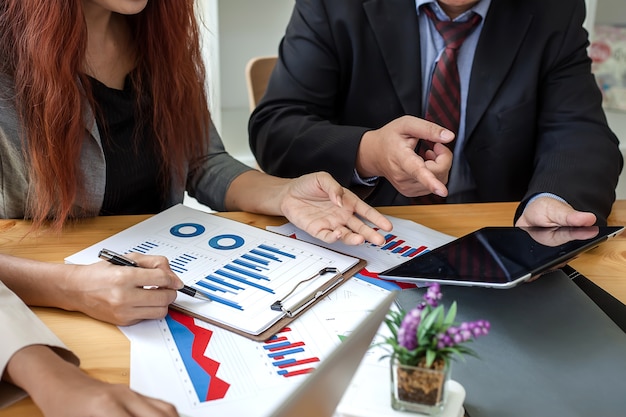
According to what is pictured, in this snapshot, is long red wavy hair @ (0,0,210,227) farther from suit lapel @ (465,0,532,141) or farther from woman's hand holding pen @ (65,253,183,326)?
suit lapel @ (465,0,532,141)

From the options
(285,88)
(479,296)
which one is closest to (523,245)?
(479,296)

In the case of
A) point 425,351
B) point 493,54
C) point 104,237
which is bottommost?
point 104,237

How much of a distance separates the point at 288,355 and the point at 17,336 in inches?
11.0

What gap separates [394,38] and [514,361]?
0.85 meters

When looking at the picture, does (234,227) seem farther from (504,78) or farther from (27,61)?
(504,78)

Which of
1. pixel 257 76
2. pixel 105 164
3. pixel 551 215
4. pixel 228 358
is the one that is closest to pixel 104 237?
pixel 105 164

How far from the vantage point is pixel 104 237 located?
106cm

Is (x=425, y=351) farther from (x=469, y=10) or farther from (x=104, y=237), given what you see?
(x=469, y=10)

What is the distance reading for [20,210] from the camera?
114 centimetres

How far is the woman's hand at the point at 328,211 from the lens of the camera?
3.31ft

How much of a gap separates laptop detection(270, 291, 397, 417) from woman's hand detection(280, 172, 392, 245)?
45 centimetres

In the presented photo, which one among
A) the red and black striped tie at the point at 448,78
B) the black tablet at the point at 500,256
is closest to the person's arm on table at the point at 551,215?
the black tablet at the point at 500,256

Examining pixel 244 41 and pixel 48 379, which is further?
pixel 244 41

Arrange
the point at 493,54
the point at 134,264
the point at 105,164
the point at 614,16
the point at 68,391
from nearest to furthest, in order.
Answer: the point at 68,391
the point at 134,264
the point at 105,164
the point at 493,54
the point at 614,16
